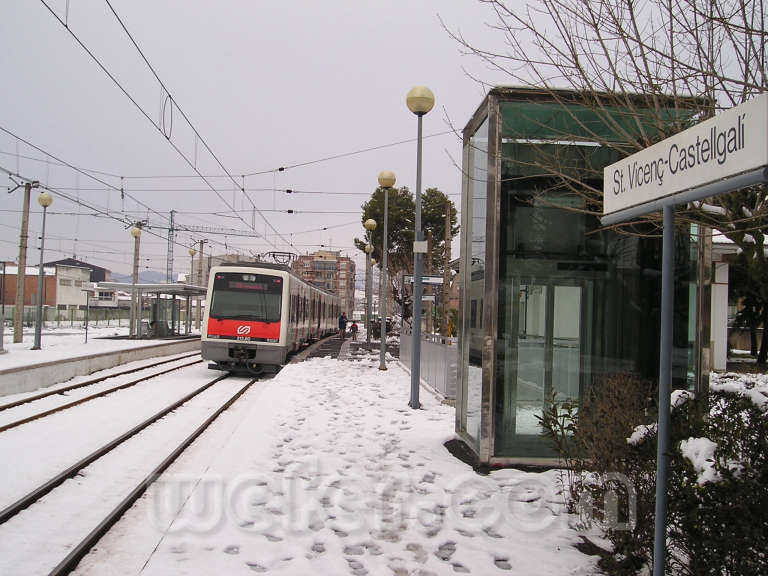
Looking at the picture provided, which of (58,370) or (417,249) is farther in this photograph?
(58,370)

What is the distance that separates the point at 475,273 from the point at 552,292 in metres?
0.91

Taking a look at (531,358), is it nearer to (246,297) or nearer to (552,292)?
(552,292)

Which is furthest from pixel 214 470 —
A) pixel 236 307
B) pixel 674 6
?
pixel 236 307

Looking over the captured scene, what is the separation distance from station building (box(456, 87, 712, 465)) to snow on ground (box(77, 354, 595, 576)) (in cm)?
81

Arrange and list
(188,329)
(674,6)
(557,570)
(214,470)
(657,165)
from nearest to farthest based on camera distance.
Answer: (657,165), (557,570), (674,6), (214,470), (188,329)

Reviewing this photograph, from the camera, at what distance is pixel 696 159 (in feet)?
8.18

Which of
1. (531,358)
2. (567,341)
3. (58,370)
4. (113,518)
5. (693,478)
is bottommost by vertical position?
(113,518)

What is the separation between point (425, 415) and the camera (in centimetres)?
958

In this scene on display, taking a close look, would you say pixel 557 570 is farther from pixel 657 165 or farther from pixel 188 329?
pixel 188 329

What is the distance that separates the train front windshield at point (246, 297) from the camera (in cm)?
1575

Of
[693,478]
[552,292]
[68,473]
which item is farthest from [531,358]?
[68,473]

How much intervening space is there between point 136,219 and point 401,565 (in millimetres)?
28522

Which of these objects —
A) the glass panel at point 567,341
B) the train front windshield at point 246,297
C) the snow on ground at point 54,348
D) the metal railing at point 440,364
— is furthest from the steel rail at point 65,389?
the glass panel at point 567,341

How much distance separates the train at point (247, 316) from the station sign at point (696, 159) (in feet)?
43.5
